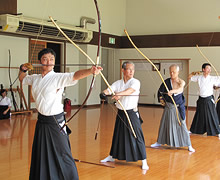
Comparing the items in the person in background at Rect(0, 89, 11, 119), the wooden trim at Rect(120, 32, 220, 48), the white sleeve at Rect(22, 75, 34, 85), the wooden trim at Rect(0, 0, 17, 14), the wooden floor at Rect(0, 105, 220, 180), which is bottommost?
the wooden floor at Rect(0, 105, 220, 180)

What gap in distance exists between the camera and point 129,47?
11391 mm

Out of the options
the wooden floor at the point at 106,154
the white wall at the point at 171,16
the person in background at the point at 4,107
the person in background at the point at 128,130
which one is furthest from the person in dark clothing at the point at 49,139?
the white wall at the point at 171,16

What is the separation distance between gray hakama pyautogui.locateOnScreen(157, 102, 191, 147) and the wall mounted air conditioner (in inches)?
175

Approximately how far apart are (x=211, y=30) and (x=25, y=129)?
6448 millimetres

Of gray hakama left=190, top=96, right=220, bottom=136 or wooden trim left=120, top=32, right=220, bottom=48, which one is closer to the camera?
gray hakama left=190, top=96, right=220, bottom=136

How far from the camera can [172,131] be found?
15.6 feet

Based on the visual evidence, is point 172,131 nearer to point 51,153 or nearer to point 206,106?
point 206,106

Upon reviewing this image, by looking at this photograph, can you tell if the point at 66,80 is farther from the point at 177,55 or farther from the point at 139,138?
the point at 177,55

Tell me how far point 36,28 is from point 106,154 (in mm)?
4888

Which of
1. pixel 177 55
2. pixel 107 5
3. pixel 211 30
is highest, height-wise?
pixel 107 5

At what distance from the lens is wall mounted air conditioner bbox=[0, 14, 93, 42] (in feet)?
24.8

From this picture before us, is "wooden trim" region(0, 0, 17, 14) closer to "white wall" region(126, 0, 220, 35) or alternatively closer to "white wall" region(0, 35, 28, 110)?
"white wall" region(0, 35, 28, 110)

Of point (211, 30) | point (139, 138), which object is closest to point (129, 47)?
point (211, 30)


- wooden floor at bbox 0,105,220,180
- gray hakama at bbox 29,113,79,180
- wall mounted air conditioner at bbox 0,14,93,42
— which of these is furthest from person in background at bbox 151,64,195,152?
wall mounted air conditioner at bbox 0,14,93,42
